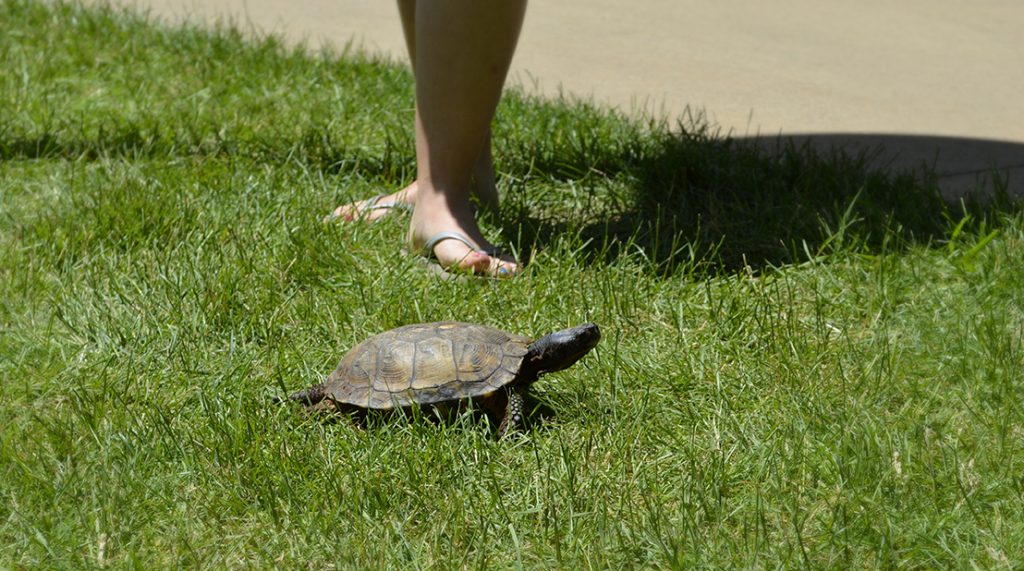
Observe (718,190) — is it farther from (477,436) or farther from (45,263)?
(45,263)

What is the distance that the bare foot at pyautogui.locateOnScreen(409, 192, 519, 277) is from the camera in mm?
3400

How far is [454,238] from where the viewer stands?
3490mm

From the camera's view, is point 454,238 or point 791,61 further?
point 791,61

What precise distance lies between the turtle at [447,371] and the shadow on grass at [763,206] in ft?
2.54

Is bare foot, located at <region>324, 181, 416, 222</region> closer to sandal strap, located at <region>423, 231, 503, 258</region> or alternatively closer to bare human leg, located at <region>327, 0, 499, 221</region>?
bare human leg, located at <region>327, 0, 499, 221</region>

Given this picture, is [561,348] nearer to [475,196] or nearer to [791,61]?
[475,196]

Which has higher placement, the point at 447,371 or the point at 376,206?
the point at 447,371

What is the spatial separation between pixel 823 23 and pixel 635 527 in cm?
482

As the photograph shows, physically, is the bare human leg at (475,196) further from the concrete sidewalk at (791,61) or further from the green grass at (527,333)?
the concrete sidewalk at (791,61)

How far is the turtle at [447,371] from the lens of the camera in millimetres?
2639

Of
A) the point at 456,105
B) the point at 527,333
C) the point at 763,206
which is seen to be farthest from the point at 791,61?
the point at 527,333

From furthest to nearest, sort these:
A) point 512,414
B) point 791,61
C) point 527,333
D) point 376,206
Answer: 1. point 791,61
2. point 376,206
3. point 527,333
4. point 512,414

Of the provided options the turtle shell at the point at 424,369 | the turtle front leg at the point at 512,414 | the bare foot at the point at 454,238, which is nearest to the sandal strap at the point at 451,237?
the bare foot at the point at 454,238

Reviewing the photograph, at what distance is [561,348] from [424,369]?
315mm
